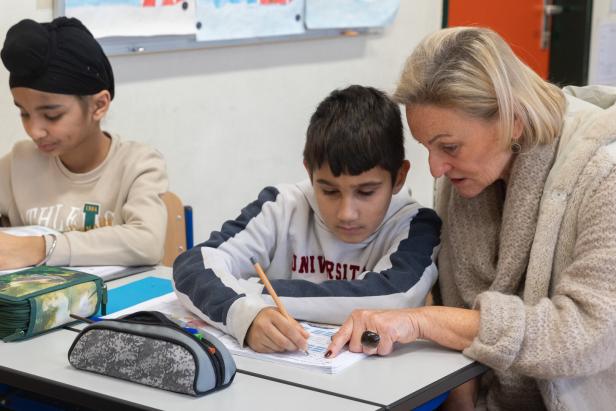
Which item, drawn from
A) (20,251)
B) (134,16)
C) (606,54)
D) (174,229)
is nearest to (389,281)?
(20,251)

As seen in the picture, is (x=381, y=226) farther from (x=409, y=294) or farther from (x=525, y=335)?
(x=525, y=335)

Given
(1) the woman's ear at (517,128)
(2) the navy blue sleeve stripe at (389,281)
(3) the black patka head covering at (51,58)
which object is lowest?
(2) the navy blue sleeve stripe at (389,281)

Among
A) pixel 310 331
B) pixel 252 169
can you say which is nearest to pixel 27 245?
pixel 310 331

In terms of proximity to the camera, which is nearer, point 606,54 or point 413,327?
point 413,327

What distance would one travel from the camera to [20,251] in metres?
2.10

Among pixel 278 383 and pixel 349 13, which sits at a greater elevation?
pixel 349 13

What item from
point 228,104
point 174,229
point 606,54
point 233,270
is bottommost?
point 174,229

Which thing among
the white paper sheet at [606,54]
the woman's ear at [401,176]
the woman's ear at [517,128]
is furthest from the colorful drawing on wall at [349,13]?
the woman's ear at [517,128]

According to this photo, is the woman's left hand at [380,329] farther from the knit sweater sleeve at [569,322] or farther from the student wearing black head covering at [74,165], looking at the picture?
the student wearing black head covering at [74,165]

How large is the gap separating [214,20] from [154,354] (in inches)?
84.5

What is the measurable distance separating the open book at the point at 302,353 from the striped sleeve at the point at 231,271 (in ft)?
0.06

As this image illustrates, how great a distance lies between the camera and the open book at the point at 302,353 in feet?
4.94

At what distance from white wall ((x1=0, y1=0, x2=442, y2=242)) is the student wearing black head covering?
1.42 ft

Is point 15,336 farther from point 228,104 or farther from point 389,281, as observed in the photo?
point 228,104
